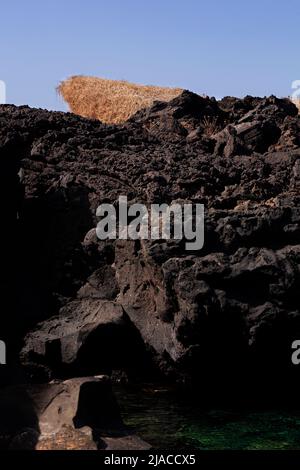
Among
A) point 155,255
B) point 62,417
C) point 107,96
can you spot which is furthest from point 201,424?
point 107,96

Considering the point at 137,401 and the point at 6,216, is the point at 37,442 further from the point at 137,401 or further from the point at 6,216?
the point at 6,216

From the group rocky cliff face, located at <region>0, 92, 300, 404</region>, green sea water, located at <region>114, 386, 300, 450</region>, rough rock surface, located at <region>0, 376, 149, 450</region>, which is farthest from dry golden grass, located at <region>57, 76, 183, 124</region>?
rough rock surface, located at <region>0, 376, 149, 450</region>

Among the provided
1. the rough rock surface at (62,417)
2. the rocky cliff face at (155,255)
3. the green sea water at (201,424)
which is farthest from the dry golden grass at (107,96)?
the rough rock surface at (62,417)

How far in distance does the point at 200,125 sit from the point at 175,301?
5.33 m

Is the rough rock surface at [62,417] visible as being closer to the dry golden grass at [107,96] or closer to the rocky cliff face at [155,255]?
the rocky cliff face at [155,255]

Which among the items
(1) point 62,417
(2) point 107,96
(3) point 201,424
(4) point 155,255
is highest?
(2) point 107,96

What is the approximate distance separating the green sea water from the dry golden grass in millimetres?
15741

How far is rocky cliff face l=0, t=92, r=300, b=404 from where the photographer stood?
1205cm

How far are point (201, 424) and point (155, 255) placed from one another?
224 centimetres

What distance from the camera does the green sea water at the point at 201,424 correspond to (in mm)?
10516

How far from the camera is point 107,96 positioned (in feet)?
94.2

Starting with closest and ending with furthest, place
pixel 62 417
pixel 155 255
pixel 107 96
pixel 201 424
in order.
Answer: pixel 62 417 → pixel 201 424 → pixel 155 255 → pixel 107 96

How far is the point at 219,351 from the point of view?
40.0 ft

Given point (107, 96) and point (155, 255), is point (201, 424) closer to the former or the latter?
point (155, 255)
